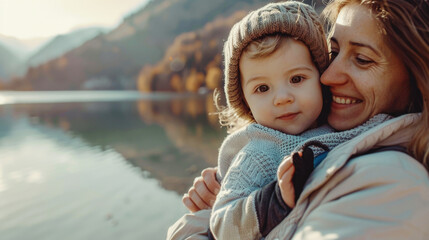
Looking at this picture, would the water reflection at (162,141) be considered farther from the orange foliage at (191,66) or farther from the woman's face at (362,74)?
the orange foliage at (191,66)

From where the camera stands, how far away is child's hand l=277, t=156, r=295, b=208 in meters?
1.12

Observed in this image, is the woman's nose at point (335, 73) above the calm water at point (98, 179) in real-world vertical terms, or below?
above

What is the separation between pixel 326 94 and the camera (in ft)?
5.79

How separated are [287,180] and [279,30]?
2.38 feet

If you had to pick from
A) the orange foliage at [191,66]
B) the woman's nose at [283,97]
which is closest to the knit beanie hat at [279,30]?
the woman's nose at [283,97]

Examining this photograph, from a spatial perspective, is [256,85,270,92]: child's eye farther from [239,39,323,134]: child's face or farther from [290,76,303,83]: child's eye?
[290,76,303,83]: child's eye

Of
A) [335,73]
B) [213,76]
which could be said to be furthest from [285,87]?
[213,76]

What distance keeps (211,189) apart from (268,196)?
87 cm

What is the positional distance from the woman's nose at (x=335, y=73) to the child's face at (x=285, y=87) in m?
0.07

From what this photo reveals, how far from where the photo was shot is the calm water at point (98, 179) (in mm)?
4798

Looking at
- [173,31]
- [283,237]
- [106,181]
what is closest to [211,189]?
[283,237]

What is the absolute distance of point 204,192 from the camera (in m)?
2.06

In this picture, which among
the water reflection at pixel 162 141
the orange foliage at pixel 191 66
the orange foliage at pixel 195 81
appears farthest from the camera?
the orange foliage at pixel 195 81

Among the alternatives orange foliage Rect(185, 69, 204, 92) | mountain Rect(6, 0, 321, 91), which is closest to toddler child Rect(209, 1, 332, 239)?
orange foliage Rect(185, 69, 204, 92)
